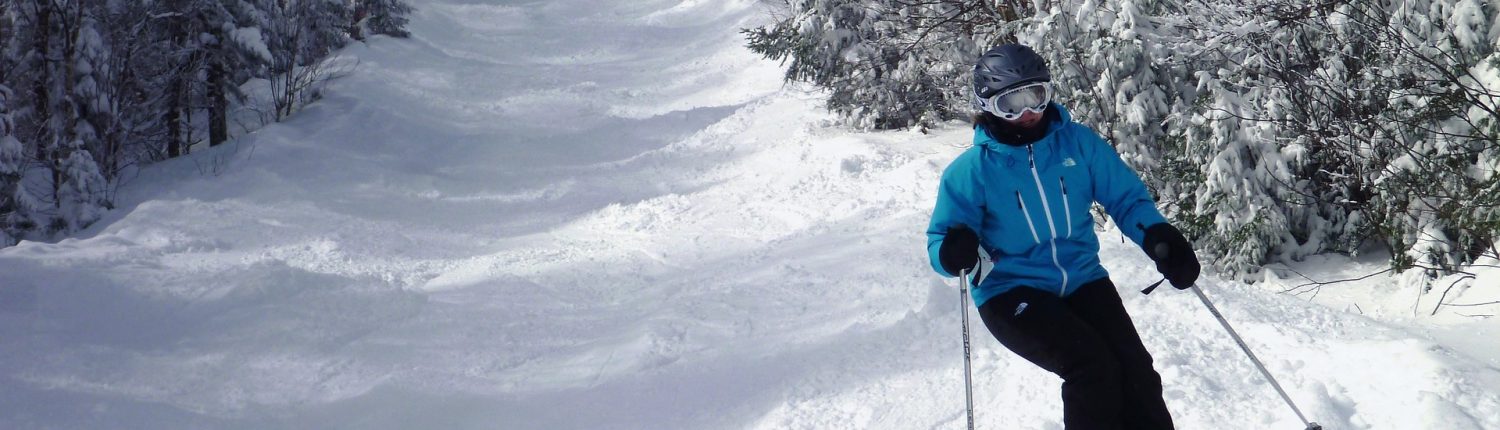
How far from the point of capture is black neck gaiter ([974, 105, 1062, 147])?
3.43 metres

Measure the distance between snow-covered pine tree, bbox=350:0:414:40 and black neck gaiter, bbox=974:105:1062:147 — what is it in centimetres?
3094

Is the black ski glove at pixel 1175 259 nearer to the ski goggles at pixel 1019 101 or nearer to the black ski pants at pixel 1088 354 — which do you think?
the black ski pants at pixel 1088 354

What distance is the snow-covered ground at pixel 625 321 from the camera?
182 inches

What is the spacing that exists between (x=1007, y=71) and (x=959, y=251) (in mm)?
684

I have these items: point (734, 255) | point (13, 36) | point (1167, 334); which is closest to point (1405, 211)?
point (1167, 334)

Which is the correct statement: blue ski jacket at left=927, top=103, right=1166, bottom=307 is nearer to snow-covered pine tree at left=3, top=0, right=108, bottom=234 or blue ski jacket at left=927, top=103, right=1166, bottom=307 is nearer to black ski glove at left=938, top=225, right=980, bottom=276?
black ski glove at left=938, top=225, right=980, bottom=276

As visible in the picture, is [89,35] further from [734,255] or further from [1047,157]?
[1047,157]

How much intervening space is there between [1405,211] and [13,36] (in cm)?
2116

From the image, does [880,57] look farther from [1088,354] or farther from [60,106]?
[60,106]

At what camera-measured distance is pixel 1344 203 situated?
9.34 m

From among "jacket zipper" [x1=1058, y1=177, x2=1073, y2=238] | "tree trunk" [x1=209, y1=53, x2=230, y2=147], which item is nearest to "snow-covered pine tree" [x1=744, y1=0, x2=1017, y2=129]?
"jacket zipper" [x1=1058, y1=177, x2=1073, y2=238]

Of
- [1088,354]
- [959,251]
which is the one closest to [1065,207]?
[959,251]

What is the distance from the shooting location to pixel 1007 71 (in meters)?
3.46

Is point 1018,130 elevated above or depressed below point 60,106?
above
